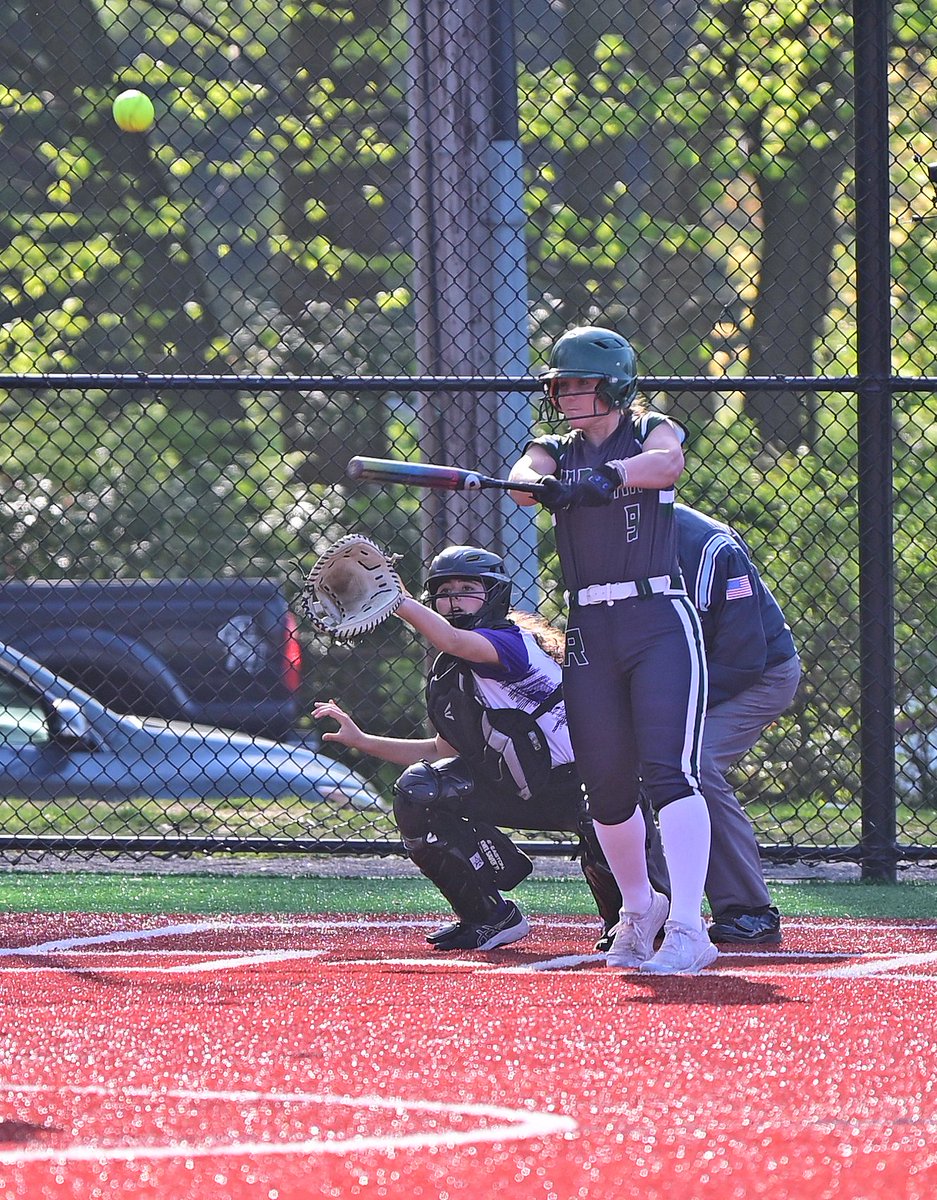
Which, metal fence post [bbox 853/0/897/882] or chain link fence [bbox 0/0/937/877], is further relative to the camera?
chain link fence [bbox 0/0/937/877]

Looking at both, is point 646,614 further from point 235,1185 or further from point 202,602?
point 202,602

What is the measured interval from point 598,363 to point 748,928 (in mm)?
1675

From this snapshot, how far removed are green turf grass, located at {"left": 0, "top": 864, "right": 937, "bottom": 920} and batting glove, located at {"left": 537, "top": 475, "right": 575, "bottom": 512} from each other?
2151 mm

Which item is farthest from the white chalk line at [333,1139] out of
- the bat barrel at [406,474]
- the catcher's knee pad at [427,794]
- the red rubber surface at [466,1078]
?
the catcher's knee pad at [427,794]

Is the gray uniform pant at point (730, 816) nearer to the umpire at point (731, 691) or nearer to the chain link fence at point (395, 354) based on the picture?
the umpire at point (731, 691)

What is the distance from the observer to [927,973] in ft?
14.7

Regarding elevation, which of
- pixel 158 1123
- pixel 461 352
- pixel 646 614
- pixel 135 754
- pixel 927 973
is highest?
pixel 461 352

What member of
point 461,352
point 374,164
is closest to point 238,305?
point 374,164

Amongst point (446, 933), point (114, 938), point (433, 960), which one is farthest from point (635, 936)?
point (114, 938)

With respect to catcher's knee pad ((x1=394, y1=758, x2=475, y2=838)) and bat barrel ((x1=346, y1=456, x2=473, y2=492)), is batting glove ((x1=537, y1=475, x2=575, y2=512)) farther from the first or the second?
catcher's knee pad ((x1=394, y1=758, x2=475, y2=838))

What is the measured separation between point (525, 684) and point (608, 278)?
9236 mm

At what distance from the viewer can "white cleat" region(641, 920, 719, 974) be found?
172 inches

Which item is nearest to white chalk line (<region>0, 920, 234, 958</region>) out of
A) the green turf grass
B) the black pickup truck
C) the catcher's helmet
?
the green turf grass

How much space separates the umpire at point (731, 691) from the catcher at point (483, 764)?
0.34 metres
